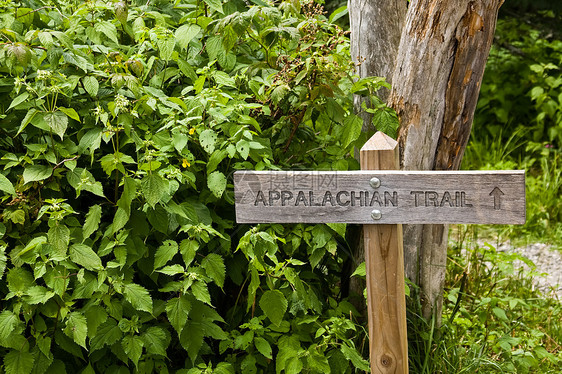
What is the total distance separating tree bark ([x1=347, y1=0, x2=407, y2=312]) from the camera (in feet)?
10.3

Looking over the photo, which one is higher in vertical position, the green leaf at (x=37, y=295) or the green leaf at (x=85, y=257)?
the green leaf at (x=85, y=257)

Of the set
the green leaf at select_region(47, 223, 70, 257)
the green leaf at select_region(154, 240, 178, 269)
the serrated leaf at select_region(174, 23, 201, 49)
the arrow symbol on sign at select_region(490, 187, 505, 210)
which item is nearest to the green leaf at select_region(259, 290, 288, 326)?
the green leaf at select_region(154, 240, 178, 269)

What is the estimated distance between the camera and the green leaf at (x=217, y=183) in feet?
8.79

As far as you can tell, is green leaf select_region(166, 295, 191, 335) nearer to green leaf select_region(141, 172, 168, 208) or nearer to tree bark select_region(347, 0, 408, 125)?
green leaf select_region(141, 172, 168, 208)

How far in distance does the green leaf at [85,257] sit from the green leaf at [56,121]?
451mm

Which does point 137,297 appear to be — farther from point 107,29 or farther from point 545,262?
point 545,262

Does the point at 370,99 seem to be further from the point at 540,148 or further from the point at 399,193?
the point at 540,148

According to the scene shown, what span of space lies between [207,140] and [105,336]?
86 cm

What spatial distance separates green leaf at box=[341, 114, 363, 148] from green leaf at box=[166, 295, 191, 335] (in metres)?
0.94

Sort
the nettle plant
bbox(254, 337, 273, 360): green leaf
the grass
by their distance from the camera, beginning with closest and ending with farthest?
the nettle plant
bbox(254, 337, 273, 360): green leaf
the grass

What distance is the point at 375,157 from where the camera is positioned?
7.42 ft

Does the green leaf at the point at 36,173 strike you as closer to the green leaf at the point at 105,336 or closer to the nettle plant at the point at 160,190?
the nettle plant at the point at 160,190

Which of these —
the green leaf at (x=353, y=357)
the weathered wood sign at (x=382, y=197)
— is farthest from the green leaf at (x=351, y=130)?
the green leaf at (x=353, y=357)

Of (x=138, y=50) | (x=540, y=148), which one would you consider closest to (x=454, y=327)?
(x=138, y=50)
